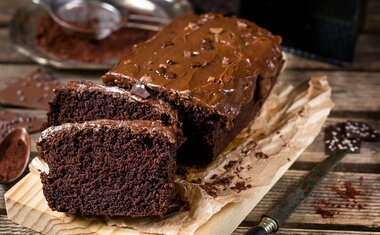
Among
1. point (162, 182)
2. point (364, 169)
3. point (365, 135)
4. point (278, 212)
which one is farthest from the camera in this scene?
point (365, 135)

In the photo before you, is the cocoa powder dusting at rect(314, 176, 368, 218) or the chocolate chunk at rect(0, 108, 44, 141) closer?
the cocoa powder dusting at rect(314, 176, 368, 218)

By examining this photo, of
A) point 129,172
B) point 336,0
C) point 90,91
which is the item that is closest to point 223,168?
point 129,172

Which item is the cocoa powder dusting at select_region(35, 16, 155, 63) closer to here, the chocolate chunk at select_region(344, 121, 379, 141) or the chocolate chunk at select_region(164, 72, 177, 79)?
the chocolate chunk at select_region(164, 72, 177, 79)

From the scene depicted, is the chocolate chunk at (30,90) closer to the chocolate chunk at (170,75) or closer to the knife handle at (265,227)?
the chocolate chunk at (170,75)

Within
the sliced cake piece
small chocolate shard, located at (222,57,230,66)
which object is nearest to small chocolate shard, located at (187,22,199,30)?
small chocolate shard, located at (222,57,230,66)

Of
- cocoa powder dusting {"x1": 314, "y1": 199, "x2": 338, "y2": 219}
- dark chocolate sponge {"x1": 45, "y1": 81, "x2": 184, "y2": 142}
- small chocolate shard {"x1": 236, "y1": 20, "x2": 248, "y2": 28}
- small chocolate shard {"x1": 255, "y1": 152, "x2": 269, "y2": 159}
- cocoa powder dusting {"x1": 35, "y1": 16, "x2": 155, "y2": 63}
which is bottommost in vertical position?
cocoa powder dusting {"x1": 314, "y1": 199, "x2": 338, "y2": 219}

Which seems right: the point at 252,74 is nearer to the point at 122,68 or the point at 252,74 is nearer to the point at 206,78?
the point at 206,78

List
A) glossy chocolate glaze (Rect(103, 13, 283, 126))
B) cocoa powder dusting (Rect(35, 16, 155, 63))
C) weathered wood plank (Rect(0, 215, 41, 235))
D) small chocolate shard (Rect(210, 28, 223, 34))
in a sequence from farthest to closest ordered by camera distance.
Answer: cocoa powder dusting (Rect(35, 16, 155, 63))
small chocolate shard (Rect(210, 28, 223, 34))
glossy chocolate glaze (Rect(103, 13, 283, 126))
weathered wood plank (Rect(0, 215, 41, 235))

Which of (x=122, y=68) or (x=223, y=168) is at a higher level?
(x=122, y=68)
